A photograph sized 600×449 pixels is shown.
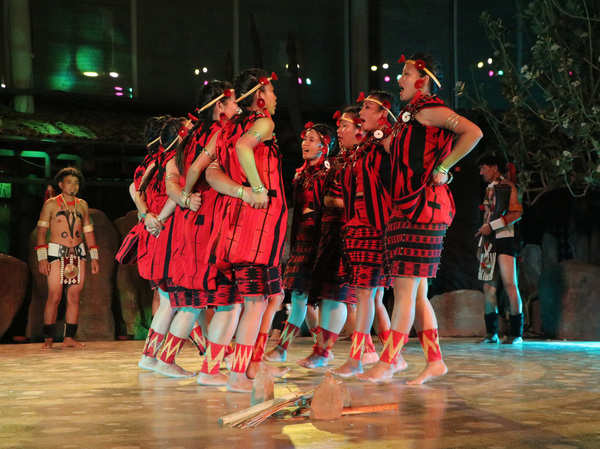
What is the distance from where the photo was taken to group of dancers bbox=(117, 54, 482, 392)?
3959 millimetres

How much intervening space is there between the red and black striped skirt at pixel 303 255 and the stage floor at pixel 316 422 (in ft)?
1.87

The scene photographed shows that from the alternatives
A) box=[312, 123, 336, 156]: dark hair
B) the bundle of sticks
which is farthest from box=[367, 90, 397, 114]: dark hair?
the bundle of sticks

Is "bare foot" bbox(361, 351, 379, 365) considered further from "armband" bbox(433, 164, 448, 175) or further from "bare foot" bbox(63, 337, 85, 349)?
"bare foot" bbox(63, 337, 85, 349)

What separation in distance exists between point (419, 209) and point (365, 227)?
24.8 inches

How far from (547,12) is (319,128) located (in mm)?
4082

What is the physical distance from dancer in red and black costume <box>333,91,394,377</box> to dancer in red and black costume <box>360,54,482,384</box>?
36 centimetres

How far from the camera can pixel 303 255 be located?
5.23 meters

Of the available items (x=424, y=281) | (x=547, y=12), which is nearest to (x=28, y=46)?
(x=547, y=12)

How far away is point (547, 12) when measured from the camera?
816 cm

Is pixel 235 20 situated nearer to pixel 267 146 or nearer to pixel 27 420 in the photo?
pixel 267 146

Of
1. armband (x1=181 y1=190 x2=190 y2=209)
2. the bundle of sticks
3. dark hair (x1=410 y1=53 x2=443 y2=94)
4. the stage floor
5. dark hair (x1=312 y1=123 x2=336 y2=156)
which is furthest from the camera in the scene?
dark hair (x1=312 y1=123 x2=336 y2=156)

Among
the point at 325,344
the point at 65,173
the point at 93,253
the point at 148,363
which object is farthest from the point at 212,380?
the point at 65,173

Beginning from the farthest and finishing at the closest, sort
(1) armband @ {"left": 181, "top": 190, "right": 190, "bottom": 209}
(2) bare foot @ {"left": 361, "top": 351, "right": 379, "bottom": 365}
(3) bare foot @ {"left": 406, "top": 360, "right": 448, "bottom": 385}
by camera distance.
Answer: (2) bare foot @ {"left": 361, "top": 351, "right": 379, "bottom": 365}, (1) armband @ {"left": 181, "top": 190, "right": 190, "bottom": 209}, (3) bare foot @ {"left": 406, "top": 360, "right": 448, "bottom": 385}

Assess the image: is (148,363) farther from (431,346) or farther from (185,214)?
(431,346)
